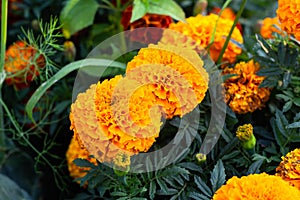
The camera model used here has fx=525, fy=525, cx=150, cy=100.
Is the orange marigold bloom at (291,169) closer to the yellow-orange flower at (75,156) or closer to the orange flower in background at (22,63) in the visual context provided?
the yellow-orange flower at (75,156)

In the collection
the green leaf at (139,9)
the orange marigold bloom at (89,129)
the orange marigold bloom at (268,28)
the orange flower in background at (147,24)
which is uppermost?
the green leaf at (139,9)

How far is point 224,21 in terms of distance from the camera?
1243 mm

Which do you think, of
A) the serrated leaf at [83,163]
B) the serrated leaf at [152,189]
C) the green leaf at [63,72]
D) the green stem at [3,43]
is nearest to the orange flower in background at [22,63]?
the green stem at [3,43]

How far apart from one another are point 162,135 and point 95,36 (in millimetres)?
474

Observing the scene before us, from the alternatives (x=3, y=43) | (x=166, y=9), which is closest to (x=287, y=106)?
(x=166, y=9)

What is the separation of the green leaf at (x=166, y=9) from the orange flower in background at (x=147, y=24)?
5 cm

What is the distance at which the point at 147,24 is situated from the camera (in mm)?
1287

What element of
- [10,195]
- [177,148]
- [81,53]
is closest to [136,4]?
[81,53]

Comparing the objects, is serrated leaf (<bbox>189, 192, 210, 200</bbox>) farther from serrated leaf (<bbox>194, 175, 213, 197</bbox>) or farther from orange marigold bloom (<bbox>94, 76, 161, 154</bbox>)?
orange marigold bloom (<bbox>94, 76, 161, 154</bbox>)

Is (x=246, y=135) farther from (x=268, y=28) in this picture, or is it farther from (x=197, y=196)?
(x=268, y=28)

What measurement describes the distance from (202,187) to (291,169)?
0.52 ft

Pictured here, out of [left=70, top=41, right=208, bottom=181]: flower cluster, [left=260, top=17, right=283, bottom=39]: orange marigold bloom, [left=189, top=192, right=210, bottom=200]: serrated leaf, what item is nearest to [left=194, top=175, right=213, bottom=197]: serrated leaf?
[left=189, top=192, right=210, bottom=200]: serrated leaf

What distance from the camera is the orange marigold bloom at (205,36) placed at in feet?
3.78

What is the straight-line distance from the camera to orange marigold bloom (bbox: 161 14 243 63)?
1.15 metres
